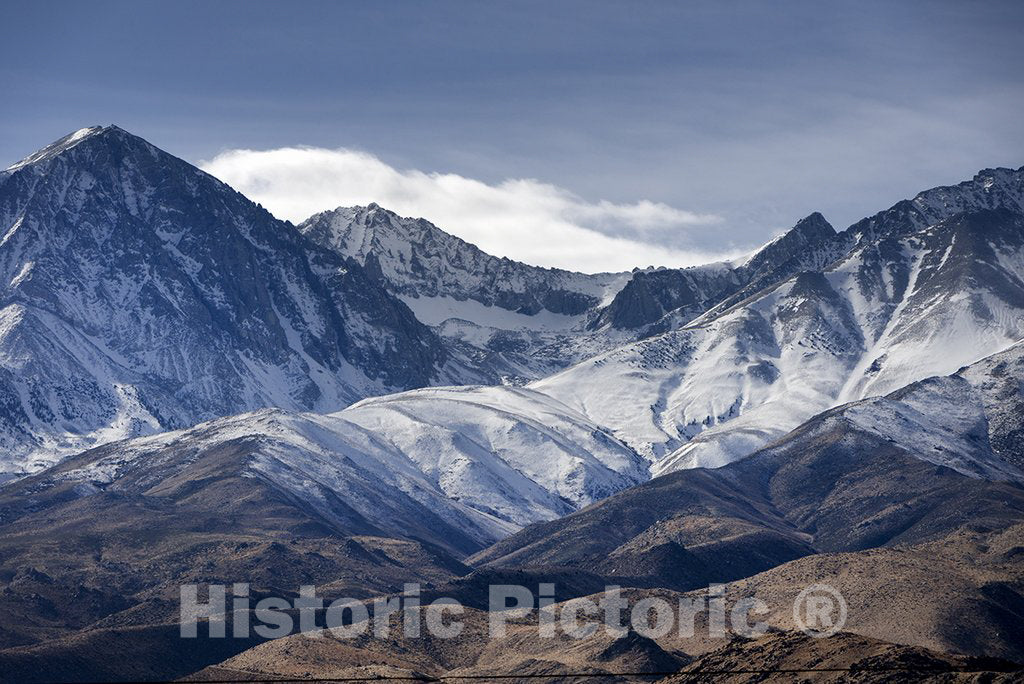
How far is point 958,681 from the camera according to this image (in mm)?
151125

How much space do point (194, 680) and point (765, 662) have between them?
59.8 m

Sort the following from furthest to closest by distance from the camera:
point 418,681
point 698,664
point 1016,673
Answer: point 418,681, point 698,664, point 1016,673

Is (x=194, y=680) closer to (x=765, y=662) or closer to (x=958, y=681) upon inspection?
(x=765, y=662)

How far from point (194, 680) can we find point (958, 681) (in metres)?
82.4

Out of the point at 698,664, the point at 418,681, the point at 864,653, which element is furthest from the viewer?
the point at 418,681

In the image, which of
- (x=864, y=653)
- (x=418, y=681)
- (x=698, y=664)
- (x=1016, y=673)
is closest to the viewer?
(x=1016, y=673)

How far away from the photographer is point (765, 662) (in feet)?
578

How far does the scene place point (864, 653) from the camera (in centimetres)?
17050

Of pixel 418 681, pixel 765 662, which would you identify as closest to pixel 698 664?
pixel 765 662

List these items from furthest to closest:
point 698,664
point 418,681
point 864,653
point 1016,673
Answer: point 418,681
point 698,664
point 864,653
point 1016,673

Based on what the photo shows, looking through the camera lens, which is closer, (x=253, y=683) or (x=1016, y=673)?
(x=1016, y=673)

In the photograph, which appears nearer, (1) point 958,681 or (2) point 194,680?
(1) point 958,681

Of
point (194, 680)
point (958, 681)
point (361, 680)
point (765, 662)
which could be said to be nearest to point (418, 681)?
point (361, 680)

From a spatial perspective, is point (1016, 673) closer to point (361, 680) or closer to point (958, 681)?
point (958, 681)
